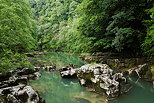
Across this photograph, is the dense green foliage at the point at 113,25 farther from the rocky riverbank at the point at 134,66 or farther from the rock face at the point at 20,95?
the rock face at the point at 20,95

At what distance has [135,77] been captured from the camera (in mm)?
9883

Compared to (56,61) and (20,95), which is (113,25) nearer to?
(20,95)

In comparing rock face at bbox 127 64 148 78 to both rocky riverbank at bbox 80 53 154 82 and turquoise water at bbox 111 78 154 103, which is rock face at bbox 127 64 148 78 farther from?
turquoise water at bbox 111 78 154 103

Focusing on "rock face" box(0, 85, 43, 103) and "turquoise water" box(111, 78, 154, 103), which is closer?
"rock face" box(0, 85, 43, 103)

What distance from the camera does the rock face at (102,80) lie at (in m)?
6.43

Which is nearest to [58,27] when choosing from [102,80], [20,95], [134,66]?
[134,66]

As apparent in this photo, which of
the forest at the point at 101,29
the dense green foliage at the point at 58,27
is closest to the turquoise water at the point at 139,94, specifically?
the forest at the point at 101,29

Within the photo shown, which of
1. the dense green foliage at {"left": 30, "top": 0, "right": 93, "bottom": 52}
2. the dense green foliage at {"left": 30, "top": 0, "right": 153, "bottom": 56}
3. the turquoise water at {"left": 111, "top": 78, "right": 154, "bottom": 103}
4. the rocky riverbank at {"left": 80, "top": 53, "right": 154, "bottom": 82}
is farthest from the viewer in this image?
the dense green foliage at {"left": 30, "top": 0, "right": 93, "bottom": 52}

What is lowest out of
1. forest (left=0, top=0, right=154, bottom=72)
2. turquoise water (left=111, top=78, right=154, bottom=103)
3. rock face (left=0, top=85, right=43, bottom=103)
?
turquoise water (left=111, top=78, right=154, bottom=103)

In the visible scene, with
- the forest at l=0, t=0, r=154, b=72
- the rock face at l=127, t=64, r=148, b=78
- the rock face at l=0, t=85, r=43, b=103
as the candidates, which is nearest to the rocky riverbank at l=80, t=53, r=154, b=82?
the rock face at l=127, t=64, r=148, b=78

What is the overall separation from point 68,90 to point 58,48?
126ft

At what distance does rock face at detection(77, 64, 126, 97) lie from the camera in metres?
6.43

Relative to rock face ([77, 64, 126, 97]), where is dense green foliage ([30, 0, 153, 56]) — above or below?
above

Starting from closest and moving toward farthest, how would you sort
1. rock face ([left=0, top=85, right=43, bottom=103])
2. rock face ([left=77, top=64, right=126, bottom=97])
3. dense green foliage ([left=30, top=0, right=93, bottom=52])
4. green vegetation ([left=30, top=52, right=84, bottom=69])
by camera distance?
rock face ([left=0, top=85, right=43, bottom=103]) → rock face ([left=77, top=64, right=126, bottom=97]) → green vegetation ([left=30, top=52, right=84, bottom=69]) → dense green foliage ([left=30, top=0, right=93, bottom=52])
